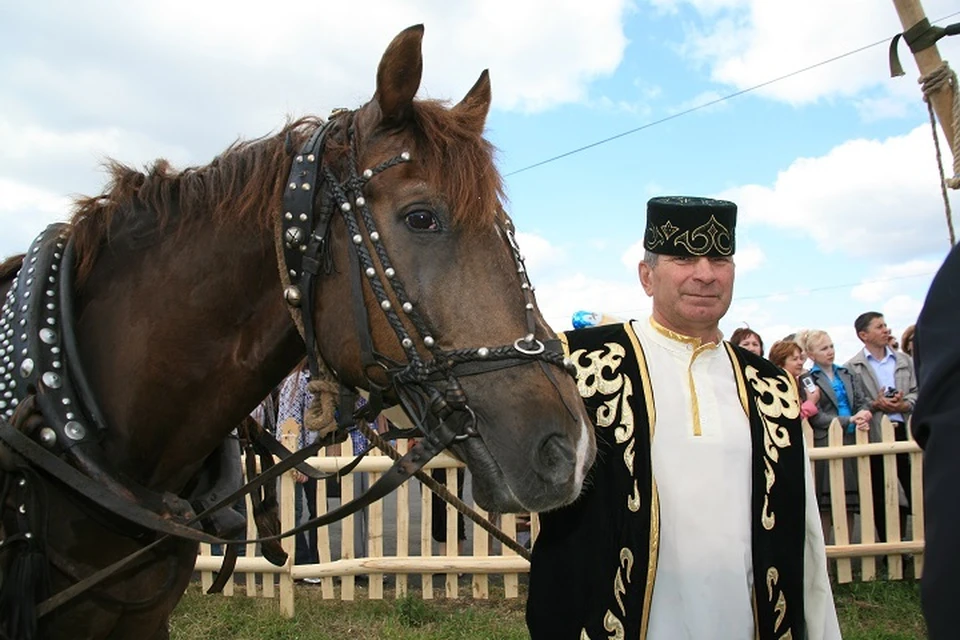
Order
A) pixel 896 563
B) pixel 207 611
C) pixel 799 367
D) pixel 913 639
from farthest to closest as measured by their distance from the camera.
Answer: pixel 799 367, pixel 896 563, pixel 207 611, pixel 913 639

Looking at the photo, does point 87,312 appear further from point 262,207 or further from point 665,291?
point 665,291

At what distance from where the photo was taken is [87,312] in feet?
7.78

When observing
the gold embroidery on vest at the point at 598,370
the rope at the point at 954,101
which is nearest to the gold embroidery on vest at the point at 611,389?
the gold embroidery on vest at the point at 598,370

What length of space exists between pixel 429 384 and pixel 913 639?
188 inches

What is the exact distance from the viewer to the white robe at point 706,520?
8.55ft

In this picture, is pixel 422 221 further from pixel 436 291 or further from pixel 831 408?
pixel 831 408

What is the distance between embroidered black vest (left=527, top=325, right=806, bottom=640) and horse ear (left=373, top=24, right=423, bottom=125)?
1114 mm

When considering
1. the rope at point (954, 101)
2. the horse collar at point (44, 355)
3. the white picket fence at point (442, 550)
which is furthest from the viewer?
the white picket fence at point (442, 550)

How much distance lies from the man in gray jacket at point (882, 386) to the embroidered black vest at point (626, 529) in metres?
4.59

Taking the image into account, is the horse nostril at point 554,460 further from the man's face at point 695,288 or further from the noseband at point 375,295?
the man's face at point 695,288

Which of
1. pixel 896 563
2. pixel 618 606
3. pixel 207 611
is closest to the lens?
pixel 618 606

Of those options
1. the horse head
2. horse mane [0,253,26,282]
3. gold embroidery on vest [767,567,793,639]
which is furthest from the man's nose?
horse mane [0,253,26,282]

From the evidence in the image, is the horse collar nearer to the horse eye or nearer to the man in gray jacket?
the horse eye

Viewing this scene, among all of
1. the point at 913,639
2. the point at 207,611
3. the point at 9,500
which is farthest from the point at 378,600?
the point at 9,500
